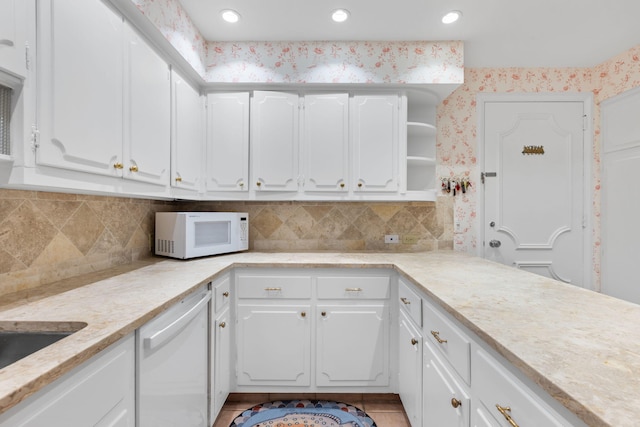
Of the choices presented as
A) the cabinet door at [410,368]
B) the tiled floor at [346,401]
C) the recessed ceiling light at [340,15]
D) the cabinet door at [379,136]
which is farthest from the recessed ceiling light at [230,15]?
the tiled floor at [346,401]

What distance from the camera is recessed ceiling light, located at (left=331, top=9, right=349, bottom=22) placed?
1.87 metres

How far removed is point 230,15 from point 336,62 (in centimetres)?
76

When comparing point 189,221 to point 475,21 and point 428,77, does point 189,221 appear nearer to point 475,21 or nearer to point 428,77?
point 428,77

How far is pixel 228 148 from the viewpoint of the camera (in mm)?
2256

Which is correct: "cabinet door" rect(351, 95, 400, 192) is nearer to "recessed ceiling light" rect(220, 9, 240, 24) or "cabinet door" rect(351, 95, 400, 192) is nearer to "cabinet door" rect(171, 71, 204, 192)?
"recessed ceiling light" rect(220, 9, 240, 24)

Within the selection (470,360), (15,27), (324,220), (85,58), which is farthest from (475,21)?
(15,27)

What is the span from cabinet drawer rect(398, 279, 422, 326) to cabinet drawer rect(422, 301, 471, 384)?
0.19 feet

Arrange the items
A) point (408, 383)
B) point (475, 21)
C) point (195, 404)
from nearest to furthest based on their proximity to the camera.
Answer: point (195, 404) → point (408, 383) → point (475, 21)

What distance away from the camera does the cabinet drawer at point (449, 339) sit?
1.00m

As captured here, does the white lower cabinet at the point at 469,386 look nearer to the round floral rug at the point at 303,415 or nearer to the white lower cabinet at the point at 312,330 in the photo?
the white lower cabinet at the point at 312,330

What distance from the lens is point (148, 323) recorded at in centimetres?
101

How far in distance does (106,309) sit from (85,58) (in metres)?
0.96

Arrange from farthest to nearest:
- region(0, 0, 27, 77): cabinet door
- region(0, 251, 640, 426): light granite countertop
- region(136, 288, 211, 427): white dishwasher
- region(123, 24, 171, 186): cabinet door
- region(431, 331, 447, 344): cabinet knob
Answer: region(123, 24, 171, 186): cabinet door, region(431, 331, 447, 344): cabinet knob, region(136, 288, 211, 427): white dishwasher, region(0, 0, 27, 77): cabinet door, region(0, 251, 640, 426): light granite countertop

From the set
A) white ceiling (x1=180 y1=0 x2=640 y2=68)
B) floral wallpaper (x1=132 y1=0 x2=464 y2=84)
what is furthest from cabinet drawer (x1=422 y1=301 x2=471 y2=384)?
white ceiling (x1=180 y1=0 x2=640 y2=68)
